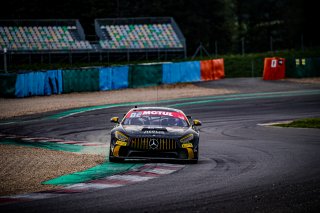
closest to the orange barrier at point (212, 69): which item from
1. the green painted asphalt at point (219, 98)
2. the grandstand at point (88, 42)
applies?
the grandstand at point (88, 42)

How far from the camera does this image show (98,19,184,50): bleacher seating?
170 ft

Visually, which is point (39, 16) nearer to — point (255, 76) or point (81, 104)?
point (255, 76)

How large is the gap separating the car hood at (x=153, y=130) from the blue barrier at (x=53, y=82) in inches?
922

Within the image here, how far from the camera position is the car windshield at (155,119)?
16000 millimetres

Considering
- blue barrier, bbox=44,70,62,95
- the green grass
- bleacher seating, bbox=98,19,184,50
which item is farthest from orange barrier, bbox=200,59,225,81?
the green grass

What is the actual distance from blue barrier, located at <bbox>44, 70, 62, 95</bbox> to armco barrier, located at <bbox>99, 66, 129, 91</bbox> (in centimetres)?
302

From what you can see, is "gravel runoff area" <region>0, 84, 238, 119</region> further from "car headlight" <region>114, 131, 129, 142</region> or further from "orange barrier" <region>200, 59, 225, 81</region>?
"car headlight" <region>114, 131, 129, 142</region>

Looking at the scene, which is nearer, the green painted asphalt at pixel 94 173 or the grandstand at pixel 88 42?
the green painted asphalt at pixel 94 173

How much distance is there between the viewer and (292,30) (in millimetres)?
59156

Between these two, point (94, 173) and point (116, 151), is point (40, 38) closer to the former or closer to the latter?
point (116, 151)

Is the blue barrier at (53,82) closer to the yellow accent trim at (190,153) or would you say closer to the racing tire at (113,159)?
the racing tire at (113,159)

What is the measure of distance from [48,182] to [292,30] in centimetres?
4936

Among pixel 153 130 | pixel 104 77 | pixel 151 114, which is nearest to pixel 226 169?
pixel 153 130

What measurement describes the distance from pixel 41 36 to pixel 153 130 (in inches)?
1427
